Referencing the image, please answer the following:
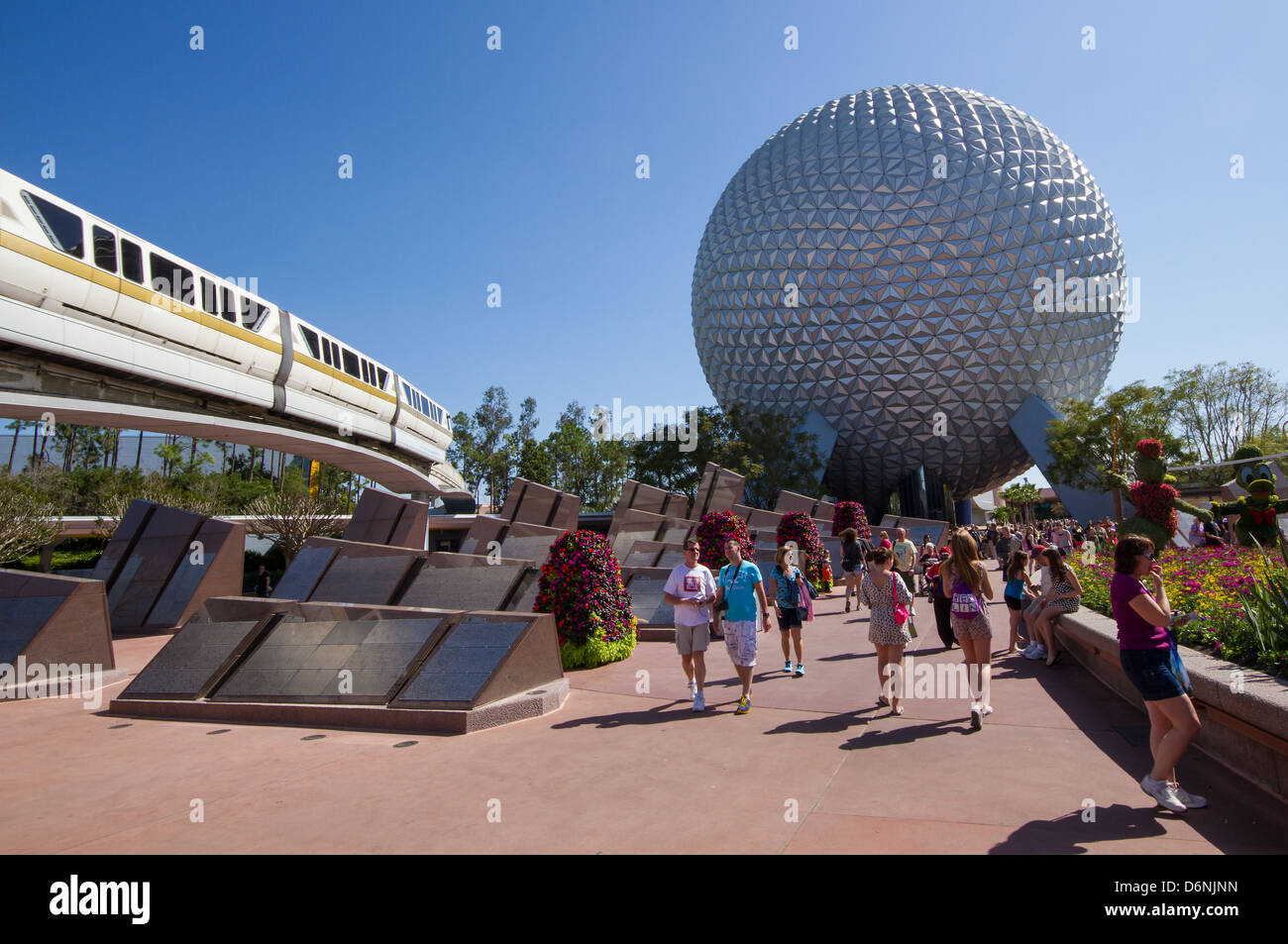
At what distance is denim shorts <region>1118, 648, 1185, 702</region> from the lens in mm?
4121

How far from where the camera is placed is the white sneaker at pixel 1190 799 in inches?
156

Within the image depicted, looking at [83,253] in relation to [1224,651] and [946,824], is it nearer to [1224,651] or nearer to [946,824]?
[946,824]

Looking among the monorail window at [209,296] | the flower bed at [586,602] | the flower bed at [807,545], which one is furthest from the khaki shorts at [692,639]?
the monorail window at [209,296]

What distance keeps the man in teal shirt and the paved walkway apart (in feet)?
1.32

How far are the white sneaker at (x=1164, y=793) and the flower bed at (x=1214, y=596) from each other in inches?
47.5

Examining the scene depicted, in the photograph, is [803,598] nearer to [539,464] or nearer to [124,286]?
[124,286]

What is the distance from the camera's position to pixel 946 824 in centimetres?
381

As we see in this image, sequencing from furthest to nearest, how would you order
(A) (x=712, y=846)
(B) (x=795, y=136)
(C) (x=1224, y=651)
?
(B) (x=795, y=136), (C) (x=1224, y=651), (A) (x=712, y=846)

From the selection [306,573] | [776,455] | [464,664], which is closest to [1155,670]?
[464,664]

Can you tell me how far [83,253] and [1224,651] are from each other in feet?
60.3

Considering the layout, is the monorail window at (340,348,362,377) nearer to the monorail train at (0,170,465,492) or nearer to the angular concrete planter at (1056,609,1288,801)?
the monorail train at (0,170,465,492)

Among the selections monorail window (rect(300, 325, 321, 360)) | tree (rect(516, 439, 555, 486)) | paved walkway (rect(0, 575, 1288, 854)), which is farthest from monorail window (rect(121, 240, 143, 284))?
tree (rect(516, 439, 555, 486))
